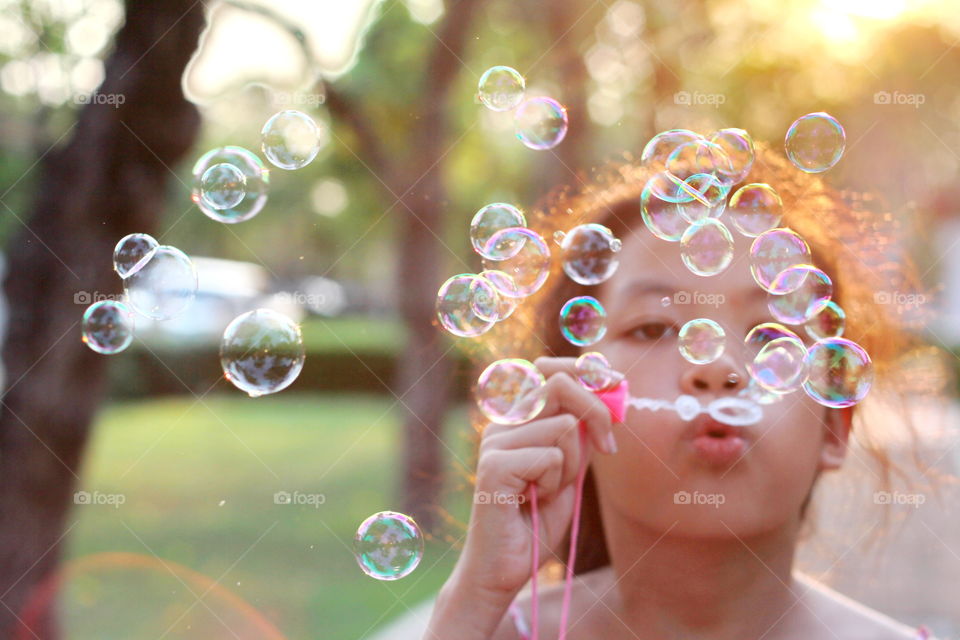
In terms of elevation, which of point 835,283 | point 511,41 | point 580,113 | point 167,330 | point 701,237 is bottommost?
point 167,330

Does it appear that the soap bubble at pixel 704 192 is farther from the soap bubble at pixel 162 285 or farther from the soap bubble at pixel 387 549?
the soap bubble at pixel 162 285

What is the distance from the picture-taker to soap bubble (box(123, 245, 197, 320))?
79.4 inches

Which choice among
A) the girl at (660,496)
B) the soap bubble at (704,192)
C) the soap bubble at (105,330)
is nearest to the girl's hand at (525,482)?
the girl at (660,496)

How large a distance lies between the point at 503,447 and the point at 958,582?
4.45 metres

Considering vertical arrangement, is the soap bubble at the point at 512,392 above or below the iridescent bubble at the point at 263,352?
above

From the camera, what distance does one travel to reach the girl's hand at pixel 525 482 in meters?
1.49

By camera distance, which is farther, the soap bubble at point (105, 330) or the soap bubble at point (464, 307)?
the soap bubble at point (105, 330)

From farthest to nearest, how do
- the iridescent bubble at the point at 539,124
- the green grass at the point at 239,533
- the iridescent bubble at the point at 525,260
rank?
the green grass at the point at 239,533
the iridescent bubble at the point at 539,124
the iridescent bubble at the point at 525,260

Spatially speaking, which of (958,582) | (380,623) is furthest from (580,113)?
(958,582)

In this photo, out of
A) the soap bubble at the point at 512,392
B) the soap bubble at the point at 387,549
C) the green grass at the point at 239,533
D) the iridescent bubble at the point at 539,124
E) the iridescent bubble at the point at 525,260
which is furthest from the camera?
the green grass at the point at 239,533

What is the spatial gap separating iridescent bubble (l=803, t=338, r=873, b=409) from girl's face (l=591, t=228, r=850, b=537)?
1.4 inches

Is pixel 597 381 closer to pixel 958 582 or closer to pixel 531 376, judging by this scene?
pixel 531 376

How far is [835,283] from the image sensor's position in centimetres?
195

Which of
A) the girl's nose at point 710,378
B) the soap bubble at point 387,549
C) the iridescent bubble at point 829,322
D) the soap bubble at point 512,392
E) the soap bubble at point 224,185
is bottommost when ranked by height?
the soap bubble at point 387,549
